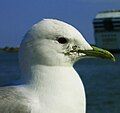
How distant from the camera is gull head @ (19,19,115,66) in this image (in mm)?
4270

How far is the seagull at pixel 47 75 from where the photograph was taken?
4.16 meters

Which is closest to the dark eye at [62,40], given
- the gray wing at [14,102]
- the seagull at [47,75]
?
the seagull at [47,75]

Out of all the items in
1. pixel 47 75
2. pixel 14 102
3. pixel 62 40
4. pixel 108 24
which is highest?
pixel 62 40

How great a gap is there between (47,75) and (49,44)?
0.24 meters

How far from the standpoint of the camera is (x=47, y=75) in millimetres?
4250

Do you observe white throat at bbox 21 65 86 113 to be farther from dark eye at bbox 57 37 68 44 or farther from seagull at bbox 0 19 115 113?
dark eye at bbox 57 37 68 44

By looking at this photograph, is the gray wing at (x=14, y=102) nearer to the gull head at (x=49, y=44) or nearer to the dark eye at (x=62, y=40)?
the gull head at (x=49, y=44)

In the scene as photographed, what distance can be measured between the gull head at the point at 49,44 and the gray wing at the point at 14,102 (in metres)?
0.25

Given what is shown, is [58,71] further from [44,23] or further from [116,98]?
[116,98]

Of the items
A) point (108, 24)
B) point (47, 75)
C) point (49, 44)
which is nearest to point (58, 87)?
point (47, 75)

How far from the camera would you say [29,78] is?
14.0 feet

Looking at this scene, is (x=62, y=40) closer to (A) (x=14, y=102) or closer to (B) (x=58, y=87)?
(B) (x=58, y=87)

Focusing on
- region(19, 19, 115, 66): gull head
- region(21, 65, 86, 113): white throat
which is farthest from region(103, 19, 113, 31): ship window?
Result: region(21, 65, 86, 113): white throat

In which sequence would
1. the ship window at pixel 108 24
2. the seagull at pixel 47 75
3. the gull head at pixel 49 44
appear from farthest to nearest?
the ship window at pixel 108 24
the gull head at pixel 49 44
the seagull at pixel 47 75
